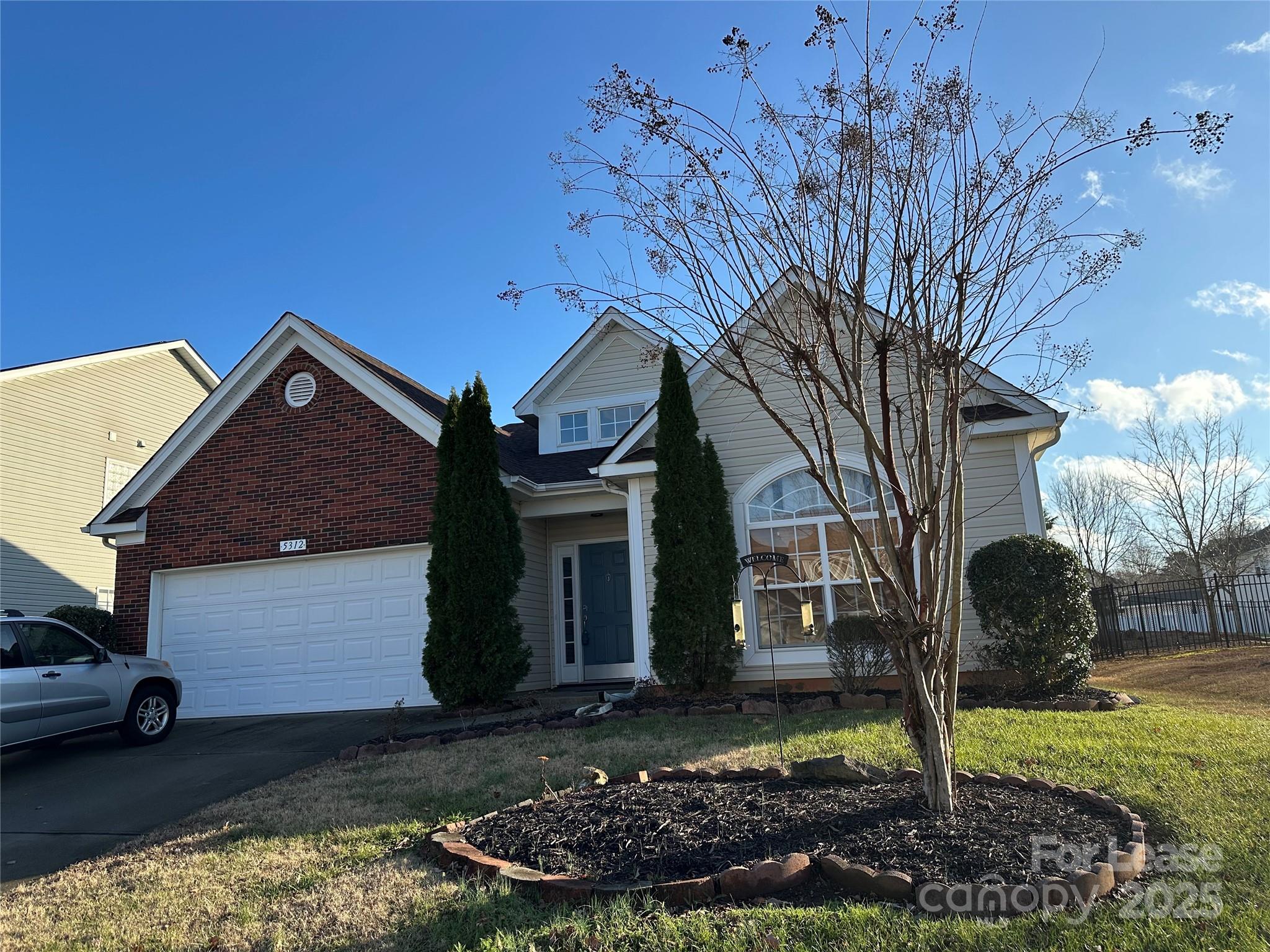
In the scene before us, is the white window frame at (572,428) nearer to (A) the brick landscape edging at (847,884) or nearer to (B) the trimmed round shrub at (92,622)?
(B) the trimmed round shrub at (92,622)

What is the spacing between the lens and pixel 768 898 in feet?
12.0

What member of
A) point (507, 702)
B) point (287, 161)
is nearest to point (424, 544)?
point (507, 702)

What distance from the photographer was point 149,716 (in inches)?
383

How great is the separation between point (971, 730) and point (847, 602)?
375cm

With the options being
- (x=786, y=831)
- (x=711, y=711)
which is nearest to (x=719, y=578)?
(x=711, y=711)

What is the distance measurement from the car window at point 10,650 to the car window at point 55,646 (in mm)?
129

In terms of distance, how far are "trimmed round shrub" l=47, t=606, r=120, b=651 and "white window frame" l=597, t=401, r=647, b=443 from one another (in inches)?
333

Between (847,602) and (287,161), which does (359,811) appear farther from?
(287,161)

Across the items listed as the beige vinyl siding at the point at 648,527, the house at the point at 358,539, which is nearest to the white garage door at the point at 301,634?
the house at the point at 358,539

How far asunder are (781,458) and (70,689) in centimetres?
872

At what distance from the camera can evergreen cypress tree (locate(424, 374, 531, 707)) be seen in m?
10.5

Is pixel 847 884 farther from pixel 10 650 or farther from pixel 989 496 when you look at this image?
pixel 10 650

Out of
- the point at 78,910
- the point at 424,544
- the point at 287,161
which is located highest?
the point at 287,161

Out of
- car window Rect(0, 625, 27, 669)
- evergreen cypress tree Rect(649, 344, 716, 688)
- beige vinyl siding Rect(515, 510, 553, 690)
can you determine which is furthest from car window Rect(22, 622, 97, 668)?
evergreen cypress tree Rect(649, 344, 716, 688)
